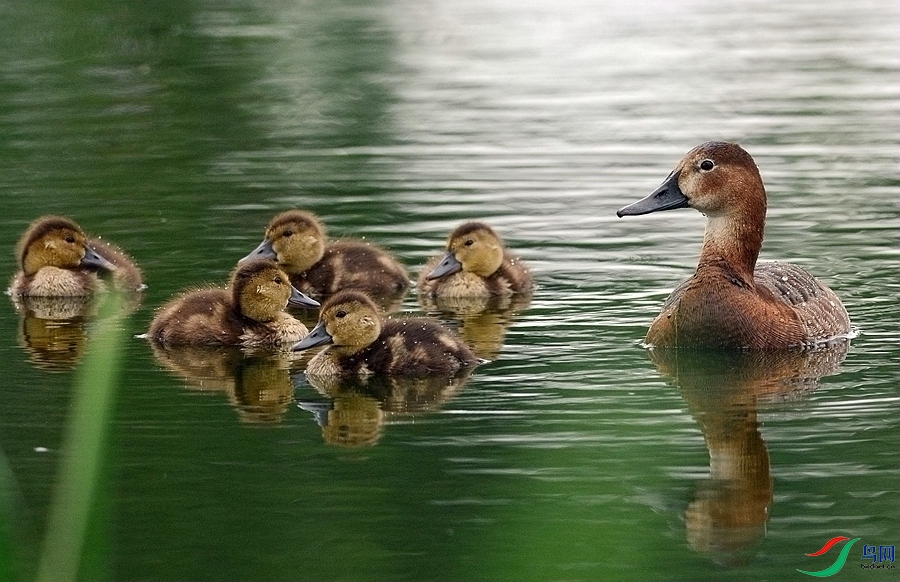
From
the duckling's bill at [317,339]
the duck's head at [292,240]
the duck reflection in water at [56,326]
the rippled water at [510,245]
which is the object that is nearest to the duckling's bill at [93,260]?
the duck reflection in water at [56,326]

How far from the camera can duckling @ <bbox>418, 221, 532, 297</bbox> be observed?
31.0 ft

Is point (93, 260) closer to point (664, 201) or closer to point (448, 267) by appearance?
point (448, 267)

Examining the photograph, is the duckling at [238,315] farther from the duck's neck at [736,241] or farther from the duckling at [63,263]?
the duck's neck at [736,241]

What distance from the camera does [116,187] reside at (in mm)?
12500

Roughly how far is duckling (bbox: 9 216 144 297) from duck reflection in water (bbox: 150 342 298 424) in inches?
54.6

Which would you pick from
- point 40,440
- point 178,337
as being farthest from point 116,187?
point 40,440

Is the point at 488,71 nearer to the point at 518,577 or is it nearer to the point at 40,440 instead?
the point at 40,440

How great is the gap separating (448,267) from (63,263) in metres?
2.18

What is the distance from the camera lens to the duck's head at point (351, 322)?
25.1ft

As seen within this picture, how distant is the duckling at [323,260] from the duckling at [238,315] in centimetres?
104
